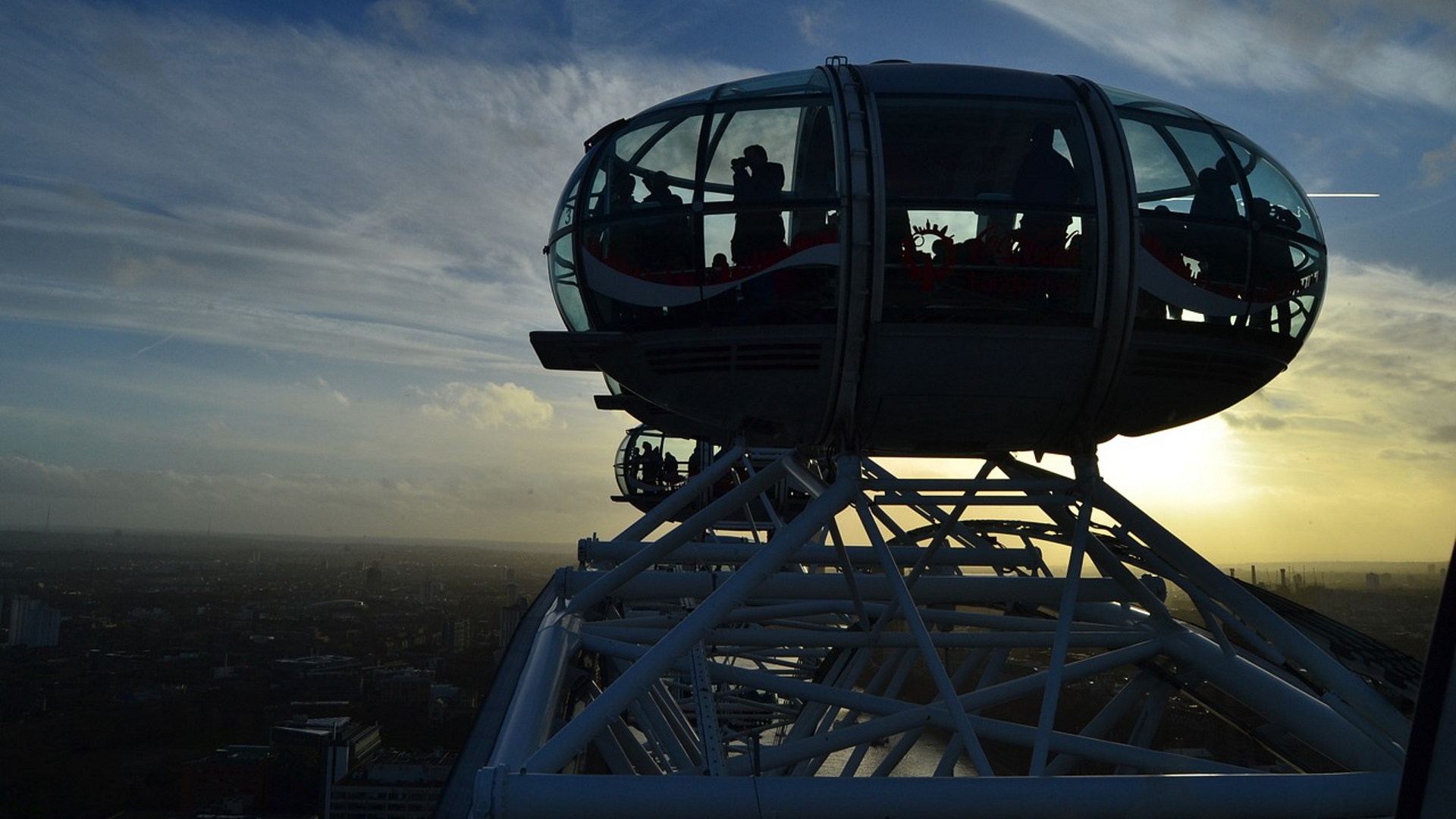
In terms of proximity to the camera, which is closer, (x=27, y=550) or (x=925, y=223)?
(x=925, y=223)

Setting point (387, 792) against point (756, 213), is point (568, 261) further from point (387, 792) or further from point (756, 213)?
point (387, 792)

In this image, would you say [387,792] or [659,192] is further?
[387,792]

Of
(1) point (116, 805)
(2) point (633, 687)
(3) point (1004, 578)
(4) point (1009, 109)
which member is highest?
(4) point (1009, 109)

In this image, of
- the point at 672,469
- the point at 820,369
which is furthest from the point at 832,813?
the point at 672,469

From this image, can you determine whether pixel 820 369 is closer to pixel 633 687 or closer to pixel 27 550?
pixel 633 687

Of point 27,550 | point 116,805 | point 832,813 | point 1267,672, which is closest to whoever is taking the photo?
point 832,813

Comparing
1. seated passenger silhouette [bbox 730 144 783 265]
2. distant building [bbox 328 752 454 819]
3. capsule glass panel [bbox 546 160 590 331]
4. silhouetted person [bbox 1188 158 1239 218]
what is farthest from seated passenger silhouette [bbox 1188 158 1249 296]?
distant building [bbox 328 752 454 819]

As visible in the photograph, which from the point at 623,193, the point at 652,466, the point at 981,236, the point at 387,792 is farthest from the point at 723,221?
the point at 652,466
